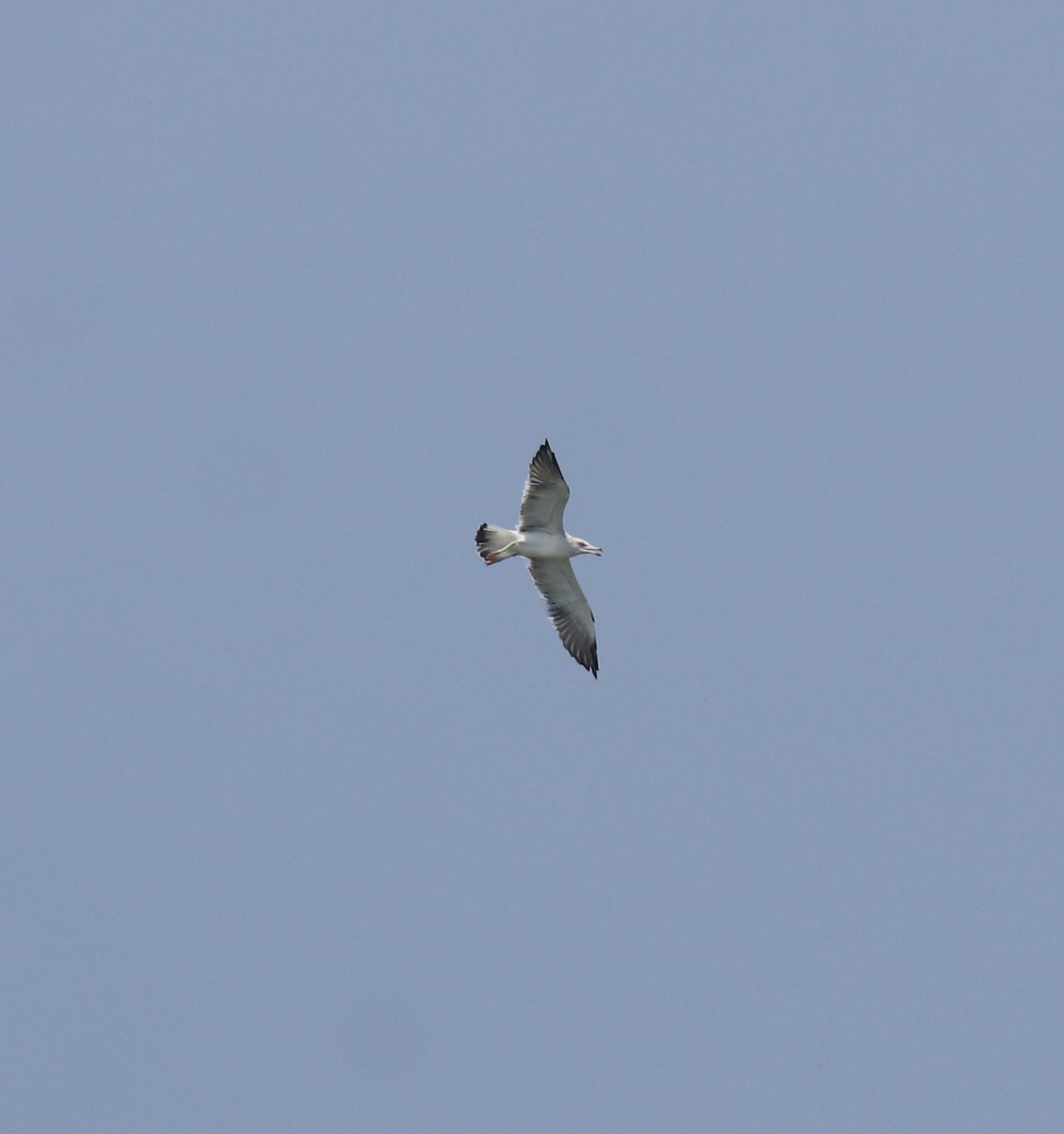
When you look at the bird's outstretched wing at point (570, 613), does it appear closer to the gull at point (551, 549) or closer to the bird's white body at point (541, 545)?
the gull at point (551, 549)

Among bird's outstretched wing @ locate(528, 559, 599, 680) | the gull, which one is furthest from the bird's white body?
bird's outstretched wing @ locate(528, 559, 599, 680)

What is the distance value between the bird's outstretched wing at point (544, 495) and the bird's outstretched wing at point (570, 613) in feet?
3.73

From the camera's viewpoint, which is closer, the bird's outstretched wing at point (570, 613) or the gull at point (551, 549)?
the gull at point (551, 549)

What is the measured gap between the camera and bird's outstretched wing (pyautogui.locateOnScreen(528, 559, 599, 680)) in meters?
30.9

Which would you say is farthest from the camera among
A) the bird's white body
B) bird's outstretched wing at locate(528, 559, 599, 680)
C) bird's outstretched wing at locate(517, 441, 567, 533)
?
bird's outstretched wing at locate(528, 559, 599, 680)

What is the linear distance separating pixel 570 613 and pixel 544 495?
2746 millimetres

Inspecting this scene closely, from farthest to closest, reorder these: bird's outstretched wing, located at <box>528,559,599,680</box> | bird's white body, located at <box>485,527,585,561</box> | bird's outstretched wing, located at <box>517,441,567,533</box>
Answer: bird's outstretched wing, located at <box>528,559,599,680</box> → bird's white body, located at <box>485,527,585,561</box> → bird's outstretched wing, located at <box>517,441,567,533</box>

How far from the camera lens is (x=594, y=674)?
31.5 m

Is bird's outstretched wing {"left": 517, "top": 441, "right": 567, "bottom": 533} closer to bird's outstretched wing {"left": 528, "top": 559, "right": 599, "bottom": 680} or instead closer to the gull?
the gull

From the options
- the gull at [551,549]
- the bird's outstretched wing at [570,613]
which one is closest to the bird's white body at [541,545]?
the gull at [551,549]

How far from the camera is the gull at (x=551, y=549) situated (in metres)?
29.3

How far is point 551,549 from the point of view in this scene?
29.8 metres

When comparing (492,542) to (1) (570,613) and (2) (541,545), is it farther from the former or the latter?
(1) (570,613)

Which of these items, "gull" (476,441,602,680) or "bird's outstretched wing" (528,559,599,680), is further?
"bird's outstretched wing" (528,559,599,680)
